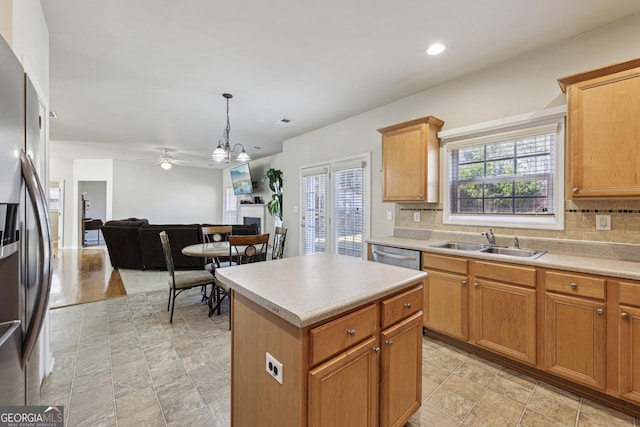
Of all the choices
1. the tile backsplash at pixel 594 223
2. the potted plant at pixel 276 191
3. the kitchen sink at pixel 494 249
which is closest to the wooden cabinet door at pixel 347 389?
the kitchen sink at pixel 494 249

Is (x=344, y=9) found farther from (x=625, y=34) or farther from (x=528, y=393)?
(x=528, y=393)

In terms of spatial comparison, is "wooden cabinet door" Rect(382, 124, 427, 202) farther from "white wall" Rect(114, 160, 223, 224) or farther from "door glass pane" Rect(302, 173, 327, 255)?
"white wall" Rect(114, 160, 223, 224)

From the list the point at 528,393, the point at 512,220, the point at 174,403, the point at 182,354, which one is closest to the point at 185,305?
the point at 182,354

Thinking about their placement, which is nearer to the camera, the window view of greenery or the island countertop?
the island countertop

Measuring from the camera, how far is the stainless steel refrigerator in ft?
2.69

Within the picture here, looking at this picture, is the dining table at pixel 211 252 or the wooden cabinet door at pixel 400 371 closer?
the wooden cabinet door at pixel 400 371

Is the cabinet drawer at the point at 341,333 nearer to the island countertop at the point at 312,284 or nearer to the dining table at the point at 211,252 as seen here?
the island countertop at the point at 312,284

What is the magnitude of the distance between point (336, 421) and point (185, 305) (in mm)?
3110

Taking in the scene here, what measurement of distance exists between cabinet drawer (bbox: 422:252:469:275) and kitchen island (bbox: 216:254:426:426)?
1.07 metres

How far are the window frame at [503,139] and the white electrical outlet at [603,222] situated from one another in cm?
22

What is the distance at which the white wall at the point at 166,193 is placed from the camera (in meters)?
8.41

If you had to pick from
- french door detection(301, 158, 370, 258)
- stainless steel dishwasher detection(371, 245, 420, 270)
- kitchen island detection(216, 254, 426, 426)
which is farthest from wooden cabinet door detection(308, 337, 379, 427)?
french door detection(301, 158, 370, 258)

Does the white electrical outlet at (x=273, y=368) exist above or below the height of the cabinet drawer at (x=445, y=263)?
below

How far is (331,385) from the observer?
111cm
